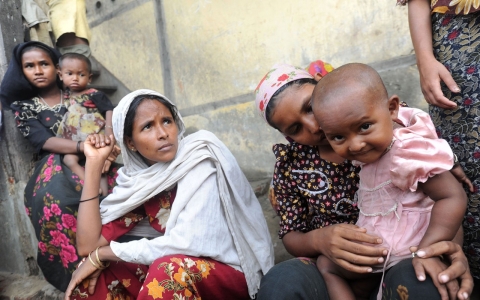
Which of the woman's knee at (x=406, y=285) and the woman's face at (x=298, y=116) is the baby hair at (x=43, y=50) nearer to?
the woman's face at (x=298, y=116)

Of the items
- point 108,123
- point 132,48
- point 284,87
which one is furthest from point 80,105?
point 284,87

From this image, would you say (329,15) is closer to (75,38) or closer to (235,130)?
(235,130)

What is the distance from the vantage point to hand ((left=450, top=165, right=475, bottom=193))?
4.61 feet

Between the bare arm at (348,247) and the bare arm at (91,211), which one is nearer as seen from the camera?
the bare arm at (348,247)

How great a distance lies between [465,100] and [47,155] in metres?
2.68

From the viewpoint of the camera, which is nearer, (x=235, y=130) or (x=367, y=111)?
(x=367, y=111)

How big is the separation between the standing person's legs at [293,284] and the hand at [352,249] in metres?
0.11

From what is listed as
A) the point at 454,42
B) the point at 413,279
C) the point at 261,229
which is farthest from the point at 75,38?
the point at 413,279

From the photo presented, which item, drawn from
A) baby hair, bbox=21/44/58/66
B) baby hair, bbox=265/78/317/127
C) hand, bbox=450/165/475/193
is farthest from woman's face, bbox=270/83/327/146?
baby hair, bbox=21/44/58/66

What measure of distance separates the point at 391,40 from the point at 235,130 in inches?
68.1

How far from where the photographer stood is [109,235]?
2.10 meters

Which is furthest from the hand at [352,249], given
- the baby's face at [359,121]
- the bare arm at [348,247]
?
the baby's face at [359,121]

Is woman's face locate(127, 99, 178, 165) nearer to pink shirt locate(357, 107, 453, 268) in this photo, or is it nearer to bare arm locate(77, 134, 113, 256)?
bare arm locate(77, 134, 113, 256)

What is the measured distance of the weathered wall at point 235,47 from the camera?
2.78m
